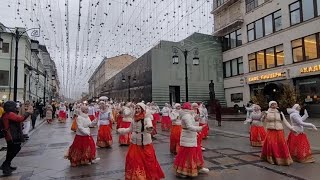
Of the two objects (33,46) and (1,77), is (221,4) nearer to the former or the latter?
(33,46)

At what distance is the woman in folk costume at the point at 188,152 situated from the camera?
691 centimetres

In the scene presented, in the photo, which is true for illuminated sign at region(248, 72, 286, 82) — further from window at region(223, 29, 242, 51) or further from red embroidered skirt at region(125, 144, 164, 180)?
red embroidered skirt at region(125, 144, 164, 180)

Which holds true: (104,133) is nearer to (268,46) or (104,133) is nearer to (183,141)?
(183,141)

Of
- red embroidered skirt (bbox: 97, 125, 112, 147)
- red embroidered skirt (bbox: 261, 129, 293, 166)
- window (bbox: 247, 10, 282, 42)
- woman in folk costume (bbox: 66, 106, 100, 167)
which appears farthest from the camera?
window (bbox: 247, 10, 282, 42)

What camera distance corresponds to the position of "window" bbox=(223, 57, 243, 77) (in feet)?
124

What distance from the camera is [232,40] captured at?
39281mm

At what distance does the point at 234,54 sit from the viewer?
126 ft

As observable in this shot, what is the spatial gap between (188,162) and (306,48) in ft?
82.5

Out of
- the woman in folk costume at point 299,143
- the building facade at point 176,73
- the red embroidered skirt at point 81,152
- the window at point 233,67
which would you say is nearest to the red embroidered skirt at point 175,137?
the red embroidered skirt at point 81,152

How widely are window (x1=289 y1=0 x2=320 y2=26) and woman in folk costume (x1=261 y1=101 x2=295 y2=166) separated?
70.9 ft

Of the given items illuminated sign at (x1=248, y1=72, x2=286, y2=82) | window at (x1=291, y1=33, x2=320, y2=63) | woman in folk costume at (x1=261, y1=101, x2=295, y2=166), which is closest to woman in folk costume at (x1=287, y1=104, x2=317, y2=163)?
woman in folk costume at (x1=261, y1=101, x2=295, y2=166)

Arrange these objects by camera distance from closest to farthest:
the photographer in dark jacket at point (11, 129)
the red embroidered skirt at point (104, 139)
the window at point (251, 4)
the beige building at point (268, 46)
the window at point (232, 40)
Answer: the photographer in dark jacket at point (11, 129), the red embroidered skirt at point (104, 139), the beige building at point (268, 46), the window at point (251, 4), the window at point (232, 40)

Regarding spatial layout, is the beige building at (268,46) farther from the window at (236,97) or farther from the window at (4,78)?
the window at (4,78)

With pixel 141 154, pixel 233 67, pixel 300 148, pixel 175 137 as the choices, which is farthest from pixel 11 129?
pixel 233 67
